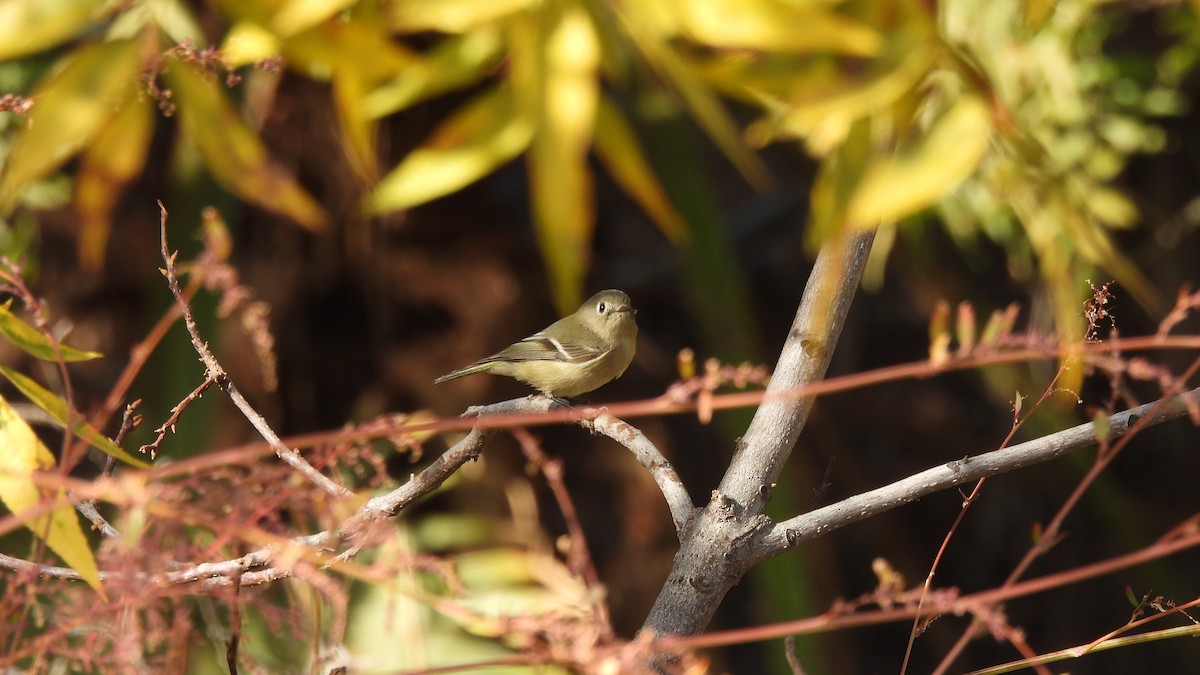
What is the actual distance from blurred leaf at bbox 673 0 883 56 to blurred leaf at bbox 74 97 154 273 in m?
0.45

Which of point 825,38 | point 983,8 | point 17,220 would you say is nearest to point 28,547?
point 17,220

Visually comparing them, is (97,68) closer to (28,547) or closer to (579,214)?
(579,214)

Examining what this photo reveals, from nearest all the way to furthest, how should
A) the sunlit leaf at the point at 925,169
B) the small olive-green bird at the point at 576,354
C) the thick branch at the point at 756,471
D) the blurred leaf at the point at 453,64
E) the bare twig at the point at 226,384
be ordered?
the sunlit leaf at the point at 925,169, the bare twig at the point at 226,384, the thick branch at the point at 756,471, the blurred leaf at the point at 453,64, the small olive-green bird at the point at 576,354

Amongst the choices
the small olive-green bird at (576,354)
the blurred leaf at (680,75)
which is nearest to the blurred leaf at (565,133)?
the blurred leaf at (680,75)

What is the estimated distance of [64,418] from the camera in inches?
31.9

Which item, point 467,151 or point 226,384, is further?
point 467,151

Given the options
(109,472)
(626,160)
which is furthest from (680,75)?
(109,472)

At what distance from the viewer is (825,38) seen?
0.82m

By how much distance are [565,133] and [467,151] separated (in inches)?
7.8

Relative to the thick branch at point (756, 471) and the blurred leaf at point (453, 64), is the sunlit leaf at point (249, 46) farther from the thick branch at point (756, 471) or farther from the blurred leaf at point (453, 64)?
the thick branch at point (756, 471)

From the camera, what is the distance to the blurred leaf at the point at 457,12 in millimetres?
830

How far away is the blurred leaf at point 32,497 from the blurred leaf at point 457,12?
0.39m

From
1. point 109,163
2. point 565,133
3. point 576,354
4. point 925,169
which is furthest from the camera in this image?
point 576,354

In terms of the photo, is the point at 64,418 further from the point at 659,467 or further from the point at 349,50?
the point at 659,467
